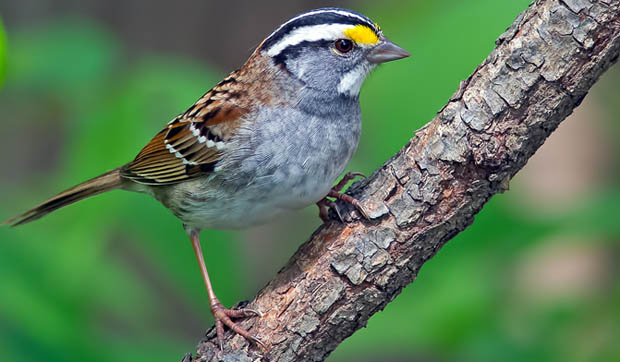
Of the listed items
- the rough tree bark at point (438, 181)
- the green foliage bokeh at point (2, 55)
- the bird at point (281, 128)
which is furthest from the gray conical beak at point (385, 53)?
the green foliage bokeh at point (2, 55)

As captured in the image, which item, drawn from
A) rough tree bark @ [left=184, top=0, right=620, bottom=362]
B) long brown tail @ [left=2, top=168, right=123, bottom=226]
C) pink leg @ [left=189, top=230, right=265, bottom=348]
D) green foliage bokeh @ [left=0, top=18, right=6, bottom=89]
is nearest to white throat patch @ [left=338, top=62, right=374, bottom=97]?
rough tree bark @ [left=184, top=0, right=620, bottom=362]

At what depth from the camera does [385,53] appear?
2.55 m

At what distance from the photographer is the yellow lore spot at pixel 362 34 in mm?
2545

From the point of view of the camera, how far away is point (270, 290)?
2.26 meters

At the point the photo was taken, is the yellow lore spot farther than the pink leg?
Yes

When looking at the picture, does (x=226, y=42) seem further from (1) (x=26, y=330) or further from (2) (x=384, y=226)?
(2) (x=384, y=226)

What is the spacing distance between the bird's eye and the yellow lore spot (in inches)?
0.9

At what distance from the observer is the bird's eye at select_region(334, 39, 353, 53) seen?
258cm

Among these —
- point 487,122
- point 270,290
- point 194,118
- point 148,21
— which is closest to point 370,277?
point 270,290

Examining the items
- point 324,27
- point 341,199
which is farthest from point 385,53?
point 341,199

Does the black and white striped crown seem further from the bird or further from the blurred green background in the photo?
the blurred green background

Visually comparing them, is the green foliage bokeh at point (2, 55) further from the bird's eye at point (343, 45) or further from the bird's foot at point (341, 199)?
the bird's eye at point (343, 45)

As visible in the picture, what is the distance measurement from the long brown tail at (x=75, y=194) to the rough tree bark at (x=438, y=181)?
917mm

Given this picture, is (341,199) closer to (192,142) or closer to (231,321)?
(231,321)
